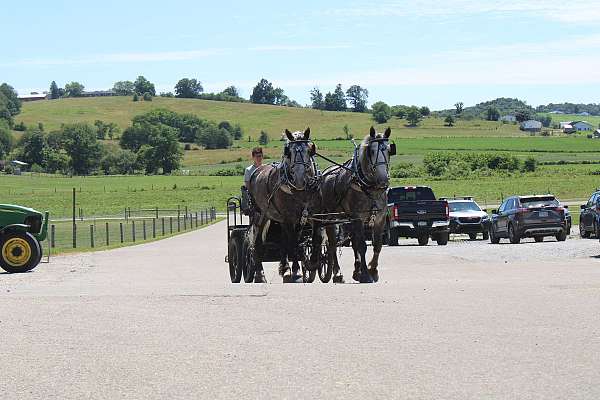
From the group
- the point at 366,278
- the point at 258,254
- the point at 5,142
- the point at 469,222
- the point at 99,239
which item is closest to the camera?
the point at 366,278

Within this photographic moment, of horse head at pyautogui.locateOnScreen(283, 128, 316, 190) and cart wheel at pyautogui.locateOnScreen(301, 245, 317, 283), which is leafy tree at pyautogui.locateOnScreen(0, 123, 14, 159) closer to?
cart wheel at pyautogui.locateOnScreen(301, 245, 317, 283)

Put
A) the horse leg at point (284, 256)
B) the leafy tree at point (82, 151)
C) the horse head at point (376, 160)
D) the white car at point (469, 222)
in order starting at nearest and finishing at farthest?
the horse head at point (376, 160) < the horse leg at point (284, 256) < the white car at point (469, 222) < the leafy tree at point (82, 151)

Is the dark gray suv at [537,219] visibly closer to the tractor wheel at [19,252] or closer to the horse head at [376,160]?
the tractor wheel at [19,252]

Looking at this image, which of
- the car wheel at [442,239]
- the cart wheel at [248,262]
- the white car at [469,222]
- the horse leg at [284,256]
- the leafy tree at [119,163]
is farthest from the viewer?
the leafy tree at [119,163]

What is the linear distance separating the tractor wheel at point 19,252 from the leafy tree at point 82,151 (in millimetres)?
142491

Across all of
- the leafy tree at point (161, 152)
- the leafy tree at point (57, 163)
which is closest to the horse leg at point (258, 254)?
the leafy tree at point (161, 152)

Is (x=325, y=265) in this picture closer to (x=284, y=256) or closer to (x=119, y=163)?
(x=284, y=256)

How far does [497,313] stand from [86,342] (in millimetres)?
4617

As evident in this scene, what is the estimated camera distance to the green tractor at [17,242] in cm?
2470

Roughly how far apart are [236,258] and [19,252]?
7.69 metres

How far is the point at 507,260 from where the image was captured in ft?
86.8

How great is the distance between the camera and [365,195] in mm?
17078

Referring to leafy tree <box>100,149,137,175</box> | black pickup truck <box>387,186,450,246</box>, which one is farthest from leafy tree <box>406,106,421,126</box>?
black pickup truck <box>387,186,450,246</box>

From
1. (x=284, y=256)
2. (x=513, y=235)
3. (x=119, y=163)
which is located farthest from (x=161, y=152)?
(x=284, y=256)
